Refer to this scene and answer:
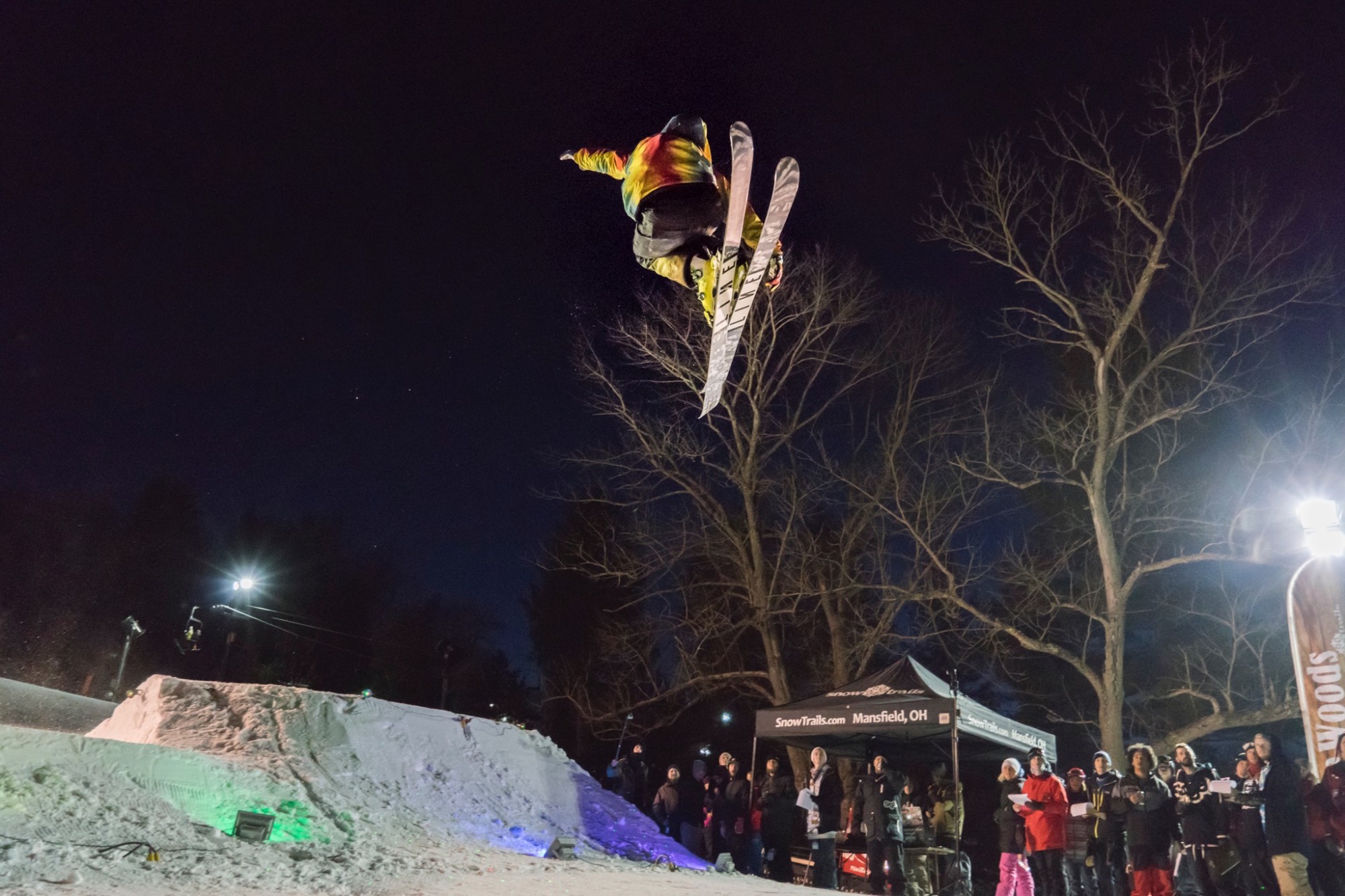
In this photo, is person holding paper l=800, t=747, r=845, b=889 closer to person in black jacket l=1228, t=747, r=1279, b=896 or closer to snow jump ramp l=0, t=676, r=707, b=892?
snow jump ramp l=0, t=676, r=707, b=892

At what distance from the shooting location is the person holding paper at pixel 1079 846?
8.17 metres

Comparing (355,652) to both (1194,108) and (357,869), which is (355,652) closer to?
(357,869)

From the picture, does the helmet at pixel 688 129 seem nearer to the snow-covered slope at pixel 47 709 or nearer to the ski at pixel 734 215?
the ski at pixel 734 215

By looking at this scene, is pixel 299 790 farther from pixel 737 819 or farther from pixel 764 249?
pixel 764 249

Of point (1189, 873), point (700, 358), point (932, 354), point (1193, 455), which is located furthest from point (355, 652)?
point (1189, 873)

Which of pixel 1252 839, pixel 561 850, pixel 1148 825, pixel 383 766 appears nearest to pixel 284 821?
pixel 383 766

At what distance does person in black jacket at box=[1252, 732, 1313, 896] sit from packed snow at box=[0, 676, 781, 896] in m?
4.21

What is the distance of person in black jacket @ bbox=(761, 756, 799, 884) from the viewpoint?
1038 cm

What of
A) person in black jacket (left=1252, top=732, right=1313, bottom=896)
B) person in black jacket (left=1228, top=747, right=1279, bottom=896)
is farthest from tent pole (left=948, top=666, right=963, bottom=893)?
person in black jacket (left=1252, top=732, right=1313, bottom=896)

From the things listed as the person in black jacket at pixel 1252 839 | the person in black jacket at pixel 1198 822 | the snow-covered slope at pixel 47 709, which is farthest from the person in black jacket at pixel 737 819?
the snow-covered slope at pixel 47 709

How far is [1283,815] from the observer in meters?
7.26

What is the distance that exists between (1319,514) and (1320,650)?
105cm

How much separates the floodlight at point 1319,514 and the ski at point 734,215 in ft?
16.1

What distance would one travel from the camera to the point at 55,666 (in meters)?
28.2
